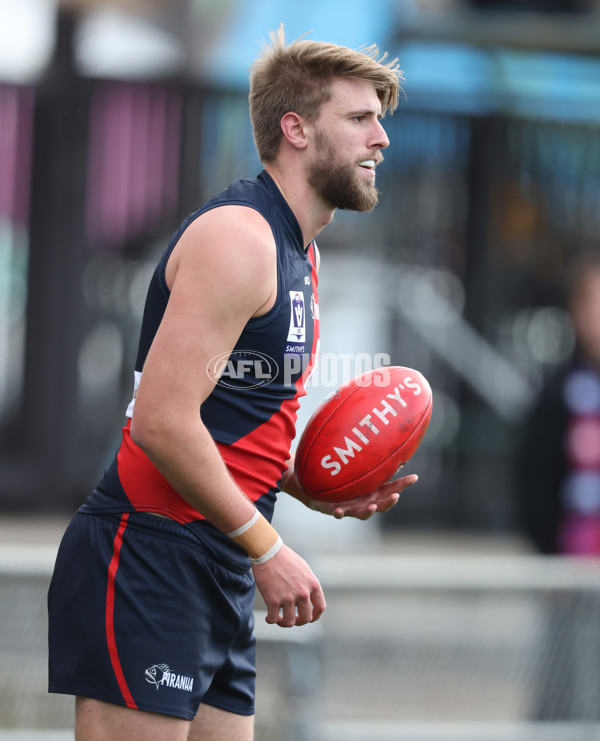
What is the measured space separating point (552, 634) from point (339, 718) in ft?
3.66

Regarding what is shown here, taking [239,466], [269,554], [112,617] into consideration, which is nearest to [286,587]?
[269,554]

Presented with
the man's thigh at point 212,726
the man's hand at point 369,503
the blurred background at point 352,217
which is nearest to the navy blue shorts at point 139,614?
the man's thigh at point 212,726

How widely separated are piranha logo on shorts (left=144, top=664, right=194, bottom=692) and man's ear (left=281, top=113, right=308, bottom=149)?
1.53 meters

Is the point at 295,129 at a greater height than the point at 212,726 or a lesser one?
greater

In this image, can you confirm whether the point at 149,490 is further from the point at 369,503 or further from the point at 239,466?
the point at 369,503

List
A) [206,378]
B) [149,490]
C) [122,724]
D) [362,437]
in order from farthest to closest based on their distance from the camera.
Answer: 1. [362,437]
2. [149,490]
3. [122,724]
4. [206,378]

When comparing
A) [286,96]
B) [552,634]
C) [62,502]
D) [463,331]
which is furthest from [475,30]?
[286,96]

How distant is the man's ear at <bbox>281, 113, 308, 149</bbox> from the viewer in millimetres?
3350

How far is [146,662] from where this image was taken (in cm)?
309

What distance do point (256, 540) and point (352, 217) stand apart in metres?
8.55

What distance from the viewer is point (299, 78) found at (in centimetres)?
336

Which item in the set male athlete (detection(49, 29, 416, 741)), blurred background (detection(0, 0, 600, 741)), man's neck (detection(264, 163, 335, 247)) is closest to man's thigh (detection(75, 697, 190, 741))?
male athlete (detection(49, 29, 416, 741))

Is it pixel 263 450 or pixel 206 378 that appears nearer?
pixel 206 378

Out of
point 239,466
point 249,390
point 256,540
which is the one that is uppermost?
point 249,390
